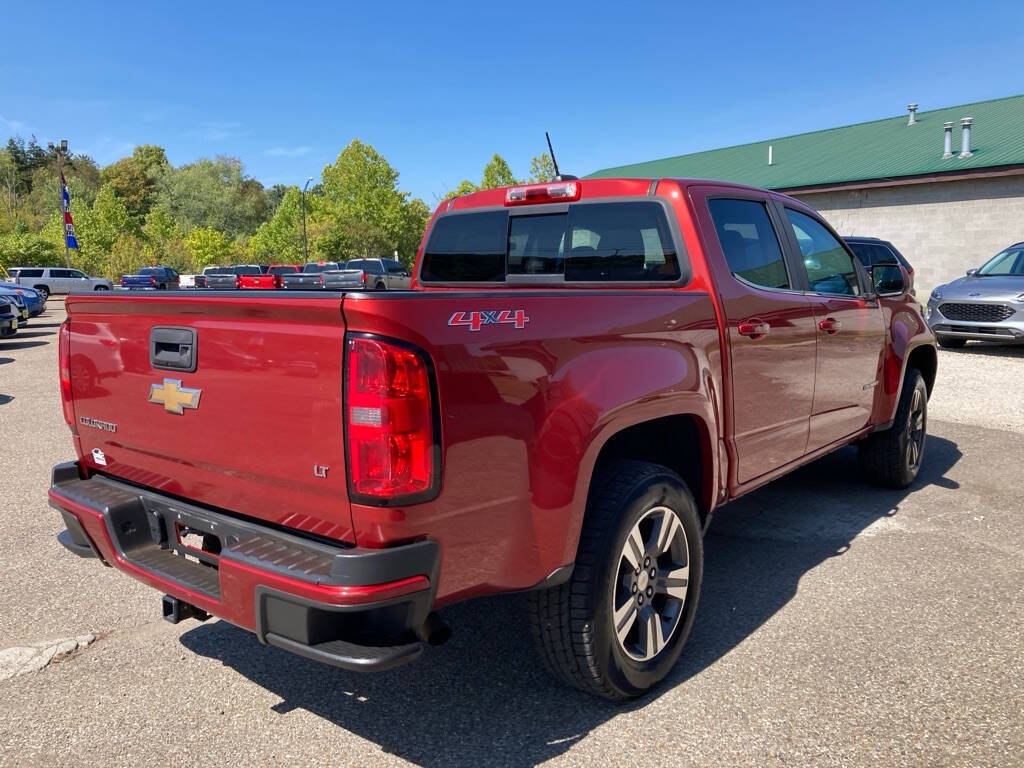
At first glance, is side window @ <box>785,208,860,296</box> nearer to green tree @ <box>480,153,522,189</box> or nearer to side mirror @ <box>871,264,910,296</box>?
side mirror @ <box>871,264,910,296</box>

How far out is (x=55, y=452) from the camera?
7.08m

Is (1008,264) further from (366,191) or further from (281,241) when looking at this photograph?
(281,241)

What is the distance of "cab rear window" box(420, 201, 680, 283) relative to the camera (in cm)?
370

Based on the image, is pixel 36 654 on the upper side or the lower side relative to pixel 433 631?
lower

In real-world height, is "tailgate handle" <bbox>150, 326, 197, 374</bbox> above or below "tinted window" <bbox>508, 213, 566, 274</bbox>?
below

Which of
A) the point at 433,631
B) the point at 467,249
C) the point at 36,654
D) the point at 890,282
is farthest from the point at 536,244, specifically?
the point at 36,654

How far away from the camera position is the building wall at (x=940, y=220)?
2483 centimetres

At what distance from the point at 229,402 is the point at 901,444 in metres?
Answer: 4.66

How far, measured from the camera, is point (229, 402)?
2.50 metres

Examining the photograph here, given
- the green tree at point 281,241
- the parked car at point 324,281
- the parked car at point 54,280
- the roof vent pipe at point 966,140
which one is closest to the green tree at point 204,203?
the green tree at point 281,241

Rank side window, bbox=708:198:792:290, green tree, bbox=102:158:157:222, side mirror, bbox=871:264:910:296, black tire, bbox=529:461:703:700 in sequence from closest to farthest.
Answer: black tire, bbox=529:461:703:700, side window, bbox=708:198:792:290, side mirror, bbox=871:264:910:296, green tree, bbox=102:158:157:222

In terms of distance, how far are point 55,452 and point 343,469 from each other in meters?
6.00

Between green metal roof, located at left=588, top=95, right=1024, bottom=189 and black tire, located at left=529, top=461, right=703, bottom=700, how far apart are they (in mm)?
26222

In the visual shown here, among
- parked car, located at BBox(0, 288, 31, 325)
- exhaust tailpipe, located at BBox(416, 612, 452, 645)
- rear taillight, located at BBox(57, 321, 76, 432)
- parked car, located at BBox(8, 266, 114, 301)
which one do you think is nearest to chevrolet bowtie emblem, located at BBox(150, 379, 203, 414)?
rear taillight, located at BBox(57, 321, 76, 432)
